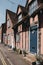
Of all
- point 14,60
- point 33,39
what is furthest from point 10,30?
point 14,60

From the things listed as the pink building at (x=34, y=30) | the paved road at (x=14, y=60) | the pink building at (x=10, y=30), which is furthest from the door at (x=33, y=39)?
the pink building at (x=10, y=30)

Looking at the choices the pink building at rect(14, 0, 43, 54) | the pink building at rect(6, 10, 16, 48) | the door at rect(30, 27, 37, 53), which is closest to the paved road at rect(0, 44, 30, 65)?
the door at rect(30, 27, 37, 53)

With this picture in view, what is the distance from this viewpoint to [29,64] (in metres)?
13.1

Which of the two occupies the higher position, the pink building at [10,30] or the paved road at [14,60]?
the pink building at [10,30]

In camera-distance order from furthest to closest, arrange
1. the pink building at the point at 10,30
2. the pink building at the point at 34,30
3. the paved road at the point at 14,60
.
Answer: the pink building at the point at 10,30
the pink building at the point at 34,30
the paved road at the point at 14,60

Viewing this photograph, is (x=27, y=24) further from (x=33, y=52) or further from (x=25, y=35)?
(x=33, y=52)

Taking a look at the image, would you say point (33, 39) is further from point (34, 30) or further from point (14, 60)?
point (14, 60)

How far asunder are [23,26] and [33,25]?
4.29m

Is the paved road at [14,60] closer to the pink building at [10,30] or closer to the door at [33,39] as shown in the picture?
the door at [33,39]

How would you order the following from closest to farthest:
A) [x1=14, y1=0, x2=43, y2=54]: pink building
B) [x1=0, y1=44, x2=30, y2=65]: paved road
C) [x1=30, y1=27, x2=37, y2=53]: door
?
[x1=0, y1=44, x2=30, y2=65]: paved road < [x1=14, y1=0, x2=43, y2=54]: pink building < [x1=30, y1=27, x2=37, y2=53]: door

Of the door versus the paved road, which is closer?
the paved road

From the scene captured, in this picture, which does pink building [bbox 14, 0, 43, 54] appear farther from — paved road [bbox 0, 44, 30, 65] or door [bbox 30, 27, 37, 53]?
paved road [bbox 0, 44, 30, 65]

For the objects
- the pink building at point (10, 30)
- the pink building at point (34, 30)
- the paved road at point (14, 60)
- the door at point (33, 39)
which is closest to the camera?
the paved road at point (14, 60)

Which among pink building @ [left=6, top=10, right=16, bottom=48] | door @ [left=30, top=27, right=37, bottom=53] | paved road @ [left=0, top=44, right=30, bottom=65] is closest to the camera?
paved road @ [left=0, top=44, right=30, bottom=65]
